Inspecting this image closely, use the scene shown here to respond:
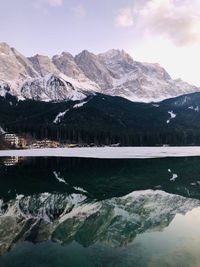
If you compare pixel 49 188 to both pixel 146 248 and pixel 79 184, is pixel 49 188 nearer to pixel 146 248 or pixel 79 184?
pixel 79 184

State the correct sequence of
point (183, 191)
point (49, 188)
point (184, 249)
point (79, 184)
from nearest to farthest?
point (184, 249)
point (183, 191)
point (49, 188)
point (79, 184)

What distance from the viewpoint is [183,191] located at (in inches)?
1256

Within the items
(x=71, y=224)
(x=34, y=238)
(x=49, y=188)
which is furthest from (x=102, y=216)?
(x=49, y=188)

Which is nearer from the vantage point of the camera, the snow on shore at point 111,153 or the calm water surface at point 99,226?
the calm water surface at point 99,226

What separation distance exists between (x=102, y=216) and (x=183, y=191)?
14.3 m

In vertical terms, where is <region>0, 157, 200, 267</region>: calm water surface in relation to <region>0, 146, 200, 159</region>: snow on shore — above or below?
above

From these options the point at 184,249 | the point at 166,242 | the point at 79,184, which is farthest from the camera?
the point at 79,184

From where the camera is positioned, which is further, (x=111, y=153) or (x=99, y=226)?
(x=111, y=153)

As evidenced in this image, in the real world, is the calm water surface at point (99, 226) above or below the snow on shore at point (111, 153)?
above

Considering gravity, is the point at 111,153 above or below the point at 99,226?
below

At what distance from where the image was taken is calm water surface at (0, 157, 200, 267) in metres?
14.4

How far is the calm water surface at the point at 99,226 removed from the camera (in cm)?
1438

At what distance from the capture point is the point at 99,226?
19.4 metres

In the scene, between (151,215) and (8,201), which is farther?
(8,201)
